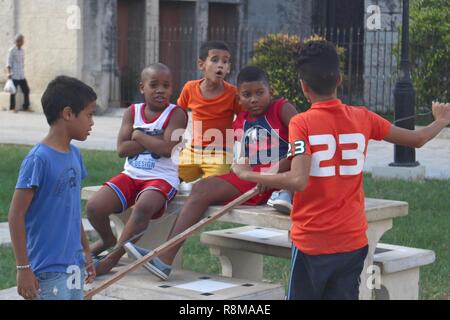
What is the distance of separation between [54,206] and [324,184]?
114 cm

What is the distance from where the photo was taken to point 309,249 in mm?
4215

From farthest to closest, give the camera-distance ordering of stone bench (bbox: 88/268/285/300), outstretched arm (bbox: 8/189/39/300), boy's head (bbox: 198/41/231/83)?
1. boy's head (bbox: 198/41/231/83)
2. stone bench (bbox: 88/268/285/300)
3. outstretched arm (bbox: 8/189/39/300)

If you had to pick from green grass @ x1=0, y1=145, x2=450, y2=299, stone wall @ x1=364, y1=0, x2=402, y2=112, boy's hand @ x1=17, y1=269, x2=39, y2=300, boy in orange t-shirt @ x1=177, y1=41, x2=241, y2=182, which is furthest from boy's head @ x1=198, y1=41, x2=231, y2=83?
stone wall @ x1=364, y1=0, x2=402, y2=112

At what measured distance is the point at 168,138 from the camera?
5.67 metres

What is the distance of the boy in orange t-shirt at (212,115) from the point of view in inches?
233

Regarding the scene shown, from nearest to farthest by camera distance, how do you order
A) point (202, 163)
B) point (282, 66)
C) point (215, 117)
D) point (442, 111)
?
point (442, 111) < point (215, 117) < point (202, 163) < point (282, 66)

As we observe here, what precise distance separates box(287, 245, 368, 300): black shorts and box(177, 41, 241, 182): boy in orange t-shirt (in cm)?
166

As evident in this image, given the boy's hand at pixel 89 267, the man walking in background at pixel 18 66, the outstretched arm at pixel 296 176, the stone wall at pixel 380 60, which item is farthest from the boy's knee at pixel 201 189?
the man walking in background at pixel 18 66

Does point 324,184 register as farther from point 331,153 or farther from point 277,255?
point 277,255

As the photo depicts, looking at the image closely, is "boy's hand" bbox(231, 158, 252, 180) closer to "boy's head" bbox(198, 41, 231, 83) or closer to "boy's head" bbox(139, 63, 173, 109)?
"boy's head" bbox(139, 63, 173, 109)

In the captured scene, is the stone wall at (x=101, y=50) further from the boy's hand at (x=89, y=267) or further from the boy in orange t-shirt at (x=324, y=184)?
the boy in orange t-shirt at (x=324, y=184)

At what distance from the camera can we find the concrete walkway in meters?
12.2

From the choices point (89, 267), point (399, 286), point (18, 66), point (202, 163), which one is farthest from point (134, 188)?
point (18, 66)

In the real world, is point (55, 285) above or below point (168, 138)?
below
